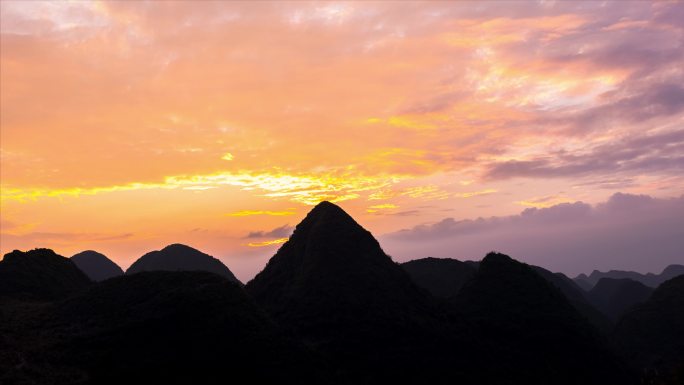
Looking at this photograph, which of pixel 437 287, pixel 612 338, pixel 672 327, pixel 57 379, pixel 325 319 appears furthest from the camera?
pixel 437 287

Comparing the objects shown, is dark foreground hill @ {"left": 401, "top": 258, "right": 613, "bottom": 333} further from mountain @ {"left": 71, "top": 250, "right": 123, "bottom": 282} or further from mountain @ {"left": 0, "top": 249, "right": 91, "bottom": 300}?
mountain @ {"left": 71, "top": 250, "right": 123, "bottom": 282}

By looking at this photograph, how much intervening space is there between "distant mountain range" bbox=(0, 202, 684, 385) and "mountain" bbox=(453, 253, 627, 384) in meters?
0.19

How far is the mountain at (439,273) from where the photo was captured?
9044cm

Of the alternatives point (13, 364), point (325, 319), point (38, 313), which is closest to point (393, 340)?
point (325, 319)

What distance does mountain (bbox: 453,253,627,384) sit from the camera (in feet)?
170

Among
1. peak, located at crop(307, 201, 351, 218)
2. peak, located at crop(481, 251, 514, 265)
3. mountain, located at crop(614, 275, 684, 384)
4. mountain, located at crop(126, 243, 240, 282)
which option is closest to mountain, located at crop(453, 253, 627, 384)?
peak, located at crop(481, 251, 514, 265)

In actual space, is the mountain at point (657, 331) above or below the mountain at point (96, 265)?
below

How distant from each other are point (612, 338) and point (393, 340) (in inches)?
1794

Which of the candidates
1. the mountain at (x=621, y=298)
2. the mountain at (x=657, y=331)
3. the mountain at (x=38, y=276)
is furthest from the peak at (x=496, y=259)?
the mountain at (x=38, y=276)

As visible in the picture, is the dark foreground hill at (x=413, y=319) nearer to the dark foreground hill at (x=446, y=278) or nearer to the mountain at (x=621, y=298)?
the dark foreground hill at (x=446, y=278)

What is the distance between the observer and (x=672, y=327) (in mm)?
68625

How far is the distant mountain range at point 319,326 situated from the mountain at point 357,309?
0.17 meters

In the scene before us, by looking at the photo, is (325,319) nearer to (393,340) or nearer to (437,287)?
(393,340)

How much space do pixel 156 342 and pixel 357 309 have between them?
22.2 meters
